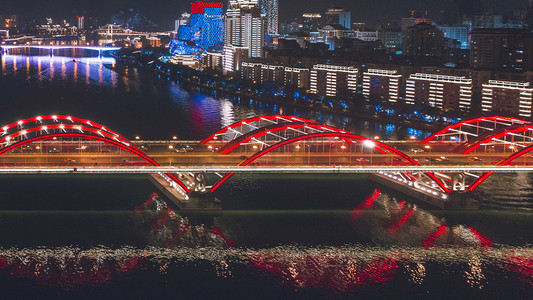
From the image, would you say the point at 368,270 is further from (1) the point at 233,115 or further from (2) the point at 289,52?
(2) the point at 289,52

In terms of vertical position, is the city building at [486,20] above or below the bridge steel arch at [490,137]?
above

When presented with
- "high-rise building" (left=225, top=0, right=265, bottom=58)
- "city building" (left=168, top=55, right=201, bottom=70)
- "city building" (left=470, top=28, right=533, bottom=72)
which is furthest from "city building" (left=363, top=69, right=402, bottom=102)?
"city building" (left=168, top=55, right=201, bottom=70)

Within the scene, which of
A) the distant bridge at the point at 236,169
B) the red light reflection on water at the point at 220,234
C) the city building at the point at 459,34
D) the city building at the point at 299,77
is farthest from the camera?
the city building at the point at 459,34

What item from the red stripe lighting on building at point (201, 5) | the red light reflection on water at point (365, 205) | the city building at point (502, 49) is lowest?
the red light reflection on water at point (365, 205)

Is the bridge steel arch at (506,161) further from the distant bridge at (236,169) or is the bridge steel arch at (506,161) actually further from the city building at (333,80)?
the city building at (333,80)

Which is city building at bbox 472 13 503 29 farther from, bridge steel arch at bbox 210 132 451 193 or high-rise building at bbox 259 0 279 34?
bridge steel arch at bbox 210 132 451 193

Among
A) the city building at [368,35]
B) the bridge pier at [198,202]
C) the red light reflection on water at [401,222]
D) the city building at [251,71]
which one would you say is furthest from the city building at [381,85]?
the city building at [368,35]
